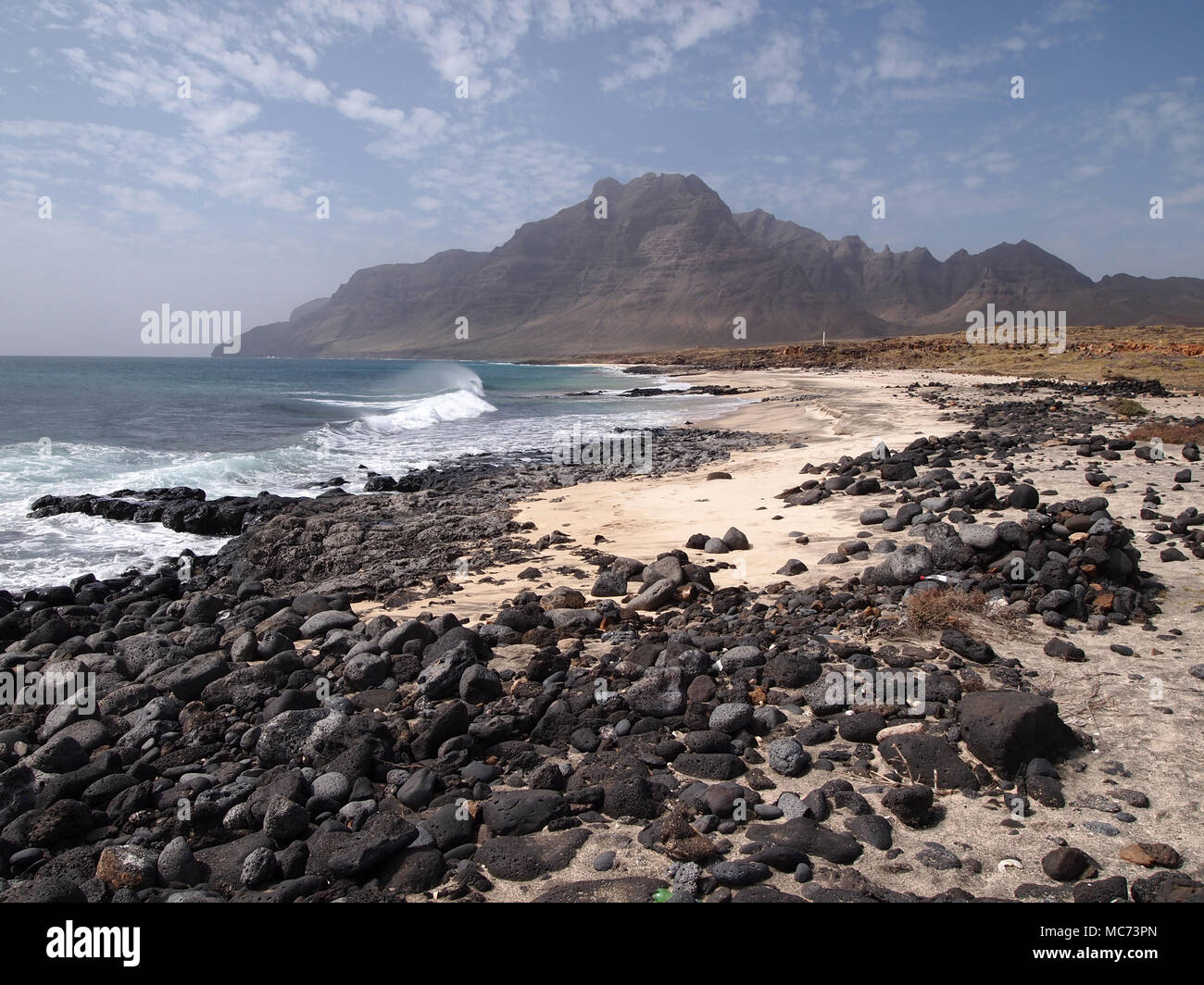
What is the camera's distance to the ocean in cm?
1223

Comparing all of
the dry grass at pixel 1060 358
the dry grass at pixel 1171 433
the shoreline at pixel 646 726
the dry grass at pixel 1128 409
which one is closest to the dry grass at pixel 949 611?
the shoreline at pixel 646 726

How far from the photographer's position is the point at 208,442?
26.3m

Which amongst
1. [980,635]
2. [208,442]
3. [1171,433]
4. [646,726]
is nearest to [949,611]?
[980,635]

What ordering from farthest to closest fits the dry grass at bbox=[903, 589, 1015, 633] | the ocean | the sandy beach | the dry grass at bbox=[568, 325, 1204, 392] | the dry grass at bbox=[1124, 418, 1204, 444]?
the dry grass at bbox=[568, 325, 1204, 392] < the dry grass at bbox=[1124, 418, 1204, 444] < the ocean < the dry grass at bbox=[903, 589, 1015, 633] < the sandy beach

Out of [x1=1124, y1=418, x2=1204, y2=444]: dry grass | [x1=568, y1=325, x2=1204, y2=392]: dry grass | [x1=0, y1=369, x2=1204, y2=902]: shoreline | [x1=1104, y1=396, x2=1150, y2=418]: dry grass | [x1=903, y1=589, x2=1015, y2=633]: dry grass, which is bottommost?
[x1=0, y1=369, x2=1204, y2=902]: shoreline

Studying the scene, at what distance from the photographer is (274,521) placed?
38.4 feet

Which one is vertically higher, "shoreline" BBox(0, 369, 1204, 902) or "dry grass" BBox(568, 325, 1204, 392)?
"dry grass" BBox(568, 325, 1204, 392)

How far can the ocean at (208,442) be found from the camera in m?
12.2

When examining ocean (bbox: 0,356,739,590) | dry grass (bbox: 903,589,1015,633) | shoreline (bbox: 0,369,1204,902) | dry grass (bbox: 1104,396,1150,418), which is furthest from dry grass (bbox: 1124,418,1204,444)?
ocean (bbox: 0,356,739,590)

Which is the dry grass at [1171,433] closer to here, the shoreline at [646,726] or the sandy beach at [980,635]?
the sandy beach at [980,635]

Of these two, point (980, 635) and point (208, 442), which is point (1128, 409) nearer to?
point (980, 635)

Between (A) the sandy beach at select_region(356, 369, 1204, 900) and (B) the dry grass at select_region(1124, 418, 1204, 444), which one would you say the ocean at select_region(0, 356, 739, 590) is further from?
(B) the dry grass at select_region(1124, 418, 1204, 444)

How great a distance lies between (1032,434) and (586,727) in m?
16.2
